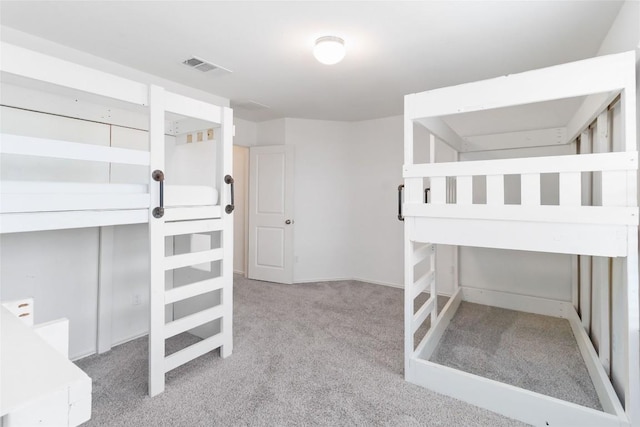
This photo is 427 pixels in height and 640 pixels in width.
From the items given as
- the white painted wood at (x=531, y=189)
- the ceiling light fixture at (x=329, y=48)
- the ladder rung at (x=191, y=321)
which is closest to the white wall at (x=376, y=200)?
the ceiling light fixture at (x=329, y=48)

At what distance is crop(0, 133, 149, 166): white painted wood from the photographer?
1.28m

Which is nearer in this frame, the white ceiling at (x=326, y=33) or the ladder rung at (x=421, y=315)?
the white ceiling at (x=326, y=33)

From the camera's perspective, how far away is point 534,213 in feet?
5.29

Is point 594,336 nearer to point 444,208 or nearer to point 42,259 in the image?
point 444,208

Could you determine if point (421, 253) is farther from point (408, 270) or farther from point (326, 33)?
point (326, 33)

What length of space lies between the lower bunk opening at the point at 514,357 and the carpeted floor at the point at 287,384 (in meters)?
0.13

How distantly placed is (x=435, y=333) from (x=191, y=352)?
1.77m

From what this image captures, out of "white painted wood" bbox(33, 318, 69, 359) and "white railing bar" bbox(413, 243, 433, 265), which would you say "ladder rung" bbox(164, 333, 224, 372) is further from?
"white railing bar" bbox(413, 243, 433, 265)

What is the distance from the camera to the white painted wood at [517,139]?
10.3ft

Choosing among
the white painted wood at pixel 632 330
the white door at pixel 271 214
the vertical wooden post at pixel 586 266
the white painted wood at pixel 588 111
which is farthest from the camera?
the white door at pixel 271 214

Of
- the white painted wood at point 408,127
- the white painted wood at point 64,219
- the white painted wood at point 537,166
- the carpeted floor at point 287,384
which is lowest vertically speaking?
the carpeted floor at point 287,384

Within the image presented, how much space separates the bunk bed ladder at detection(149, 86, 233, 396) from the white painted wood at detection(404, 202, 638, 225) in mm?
1289

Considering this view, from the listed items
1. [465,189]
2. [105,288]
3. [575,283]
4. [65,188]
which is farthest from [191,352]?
[575,283]

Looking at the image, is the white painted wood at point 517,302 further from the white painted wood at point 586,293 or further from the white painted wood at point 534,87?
the white painted wood at point 534,87
